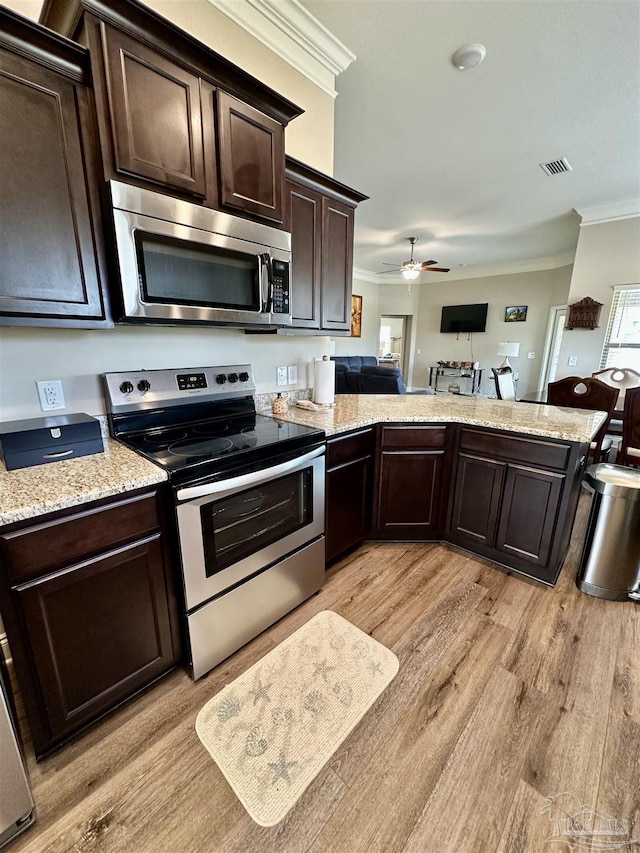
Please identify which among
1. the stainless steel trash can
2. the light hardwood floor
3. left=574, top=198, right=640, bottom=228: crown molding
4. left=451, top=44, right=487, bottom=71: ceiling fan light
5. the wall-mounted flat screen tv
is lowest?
the light hardwood floor

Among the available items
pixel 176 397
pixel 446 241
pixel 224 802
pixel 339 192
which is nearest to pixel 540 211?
pixel 446 241

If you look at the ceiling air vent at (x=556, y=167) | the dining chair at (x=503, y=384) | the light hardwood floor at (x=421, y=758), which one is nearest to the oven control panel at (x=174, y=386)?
the light hardwood floor at (x=421, y=758)

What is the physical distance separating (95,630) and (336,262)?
87.5 inches

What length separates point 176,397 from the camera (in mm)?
1747

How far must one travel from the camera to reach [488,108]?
2.57m

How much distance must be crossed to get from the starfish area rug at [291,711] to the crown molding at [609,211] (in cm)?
544

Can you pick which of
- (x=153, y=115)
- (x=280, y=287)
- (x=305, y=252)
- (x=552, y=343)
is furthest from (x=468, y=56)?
(x=552, y=343)

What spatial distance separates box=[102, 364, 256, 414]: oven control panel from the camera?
1.57 metres

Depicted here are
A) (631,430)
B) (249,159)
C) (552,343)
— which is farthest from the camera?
(552,343)

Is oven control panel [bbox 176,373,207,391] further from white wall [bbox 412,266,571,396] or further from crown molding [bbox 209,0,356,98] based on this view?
white wall [bbox 412,266,571,396]

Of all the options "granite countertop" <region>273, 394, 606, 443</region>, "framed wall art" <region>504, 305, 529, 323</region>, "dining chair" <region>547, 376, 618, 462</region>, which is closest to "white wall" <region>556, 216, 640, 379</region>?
"dining chair" <region>547, 376, 618, 462</region>

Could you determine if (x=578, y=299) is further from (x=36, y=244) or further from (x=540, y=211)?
(x=36, y=244)

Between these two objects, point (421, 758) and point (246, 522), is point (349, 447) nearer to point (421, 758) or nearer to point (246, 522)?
point (246, 522)

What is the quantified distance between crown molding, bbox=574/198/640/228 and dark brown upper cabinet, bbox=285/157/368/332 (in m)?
3.88
